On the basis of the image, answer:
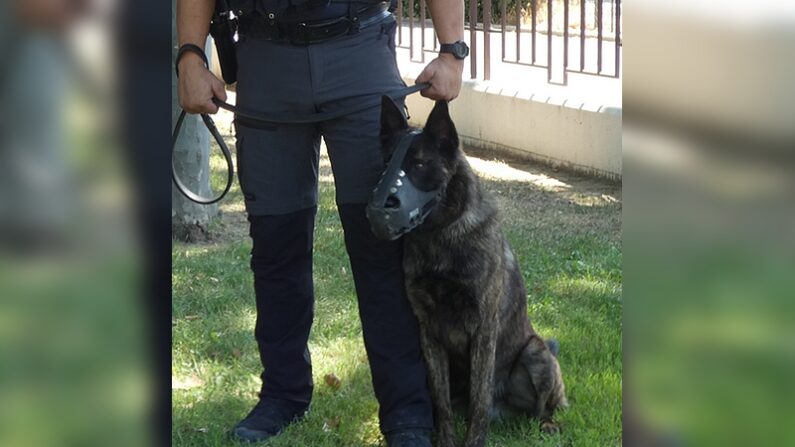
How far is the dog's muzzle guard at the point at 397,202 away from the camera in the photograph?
3.27 metres

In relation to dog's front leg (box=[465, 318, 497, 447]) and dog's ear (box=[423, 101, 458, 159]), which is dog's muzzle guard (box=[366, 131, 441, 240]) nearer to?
dog's ear (box=[423, 101, 458, 159])

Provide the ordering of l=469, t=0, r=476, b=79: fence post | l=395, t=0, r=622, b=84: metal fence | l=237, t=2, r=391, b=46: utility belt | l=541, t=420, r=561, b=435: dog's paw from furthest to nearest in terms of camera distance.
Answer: l=469, t=0, r=476, b=79: fence post < l=395, t=0, r=622, b=84: metal fence < l=541, t=420, r=561, b=435: dog's paw < l=237, t=2, r=391, b=46: utility belt

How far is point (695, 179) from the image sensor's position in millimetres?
990

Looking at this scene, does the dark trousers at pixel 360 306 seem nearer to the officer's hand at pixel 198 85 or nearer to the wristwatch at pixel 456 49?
the officer's hand at pixel 198 85

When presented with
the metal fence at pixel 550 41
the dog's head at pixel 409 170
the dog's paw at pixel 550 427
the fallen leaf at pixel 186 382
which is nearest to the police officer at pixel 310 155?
the dog's head at pixel 409 170

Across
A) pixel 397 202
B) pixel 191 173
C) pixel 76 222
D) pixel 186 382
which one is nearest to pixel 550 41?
pixel 191 173

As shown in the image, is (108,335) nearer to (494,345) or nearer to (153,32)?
(153,32)

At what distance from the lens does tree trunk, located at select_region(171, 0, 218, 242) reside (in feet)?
21.7

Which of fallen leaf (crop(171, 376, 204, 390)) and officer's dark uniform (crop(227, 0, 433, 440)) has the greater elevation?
officer's dark uniform (crop(227, 0, 433, 440))

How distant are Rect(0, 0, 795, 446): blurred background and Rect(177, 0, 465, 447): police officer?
243cm

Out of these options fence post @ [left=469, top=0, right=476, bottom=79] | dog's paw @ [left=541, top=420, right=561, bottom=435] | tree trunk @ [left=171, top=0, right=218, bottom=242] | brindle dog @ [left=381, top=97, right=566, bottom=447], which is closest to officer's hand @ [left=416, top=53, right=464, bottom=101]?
brindle dog @ [left=381, top=97, right=566, bottom=447]

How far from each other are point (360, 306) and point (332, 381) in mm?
774

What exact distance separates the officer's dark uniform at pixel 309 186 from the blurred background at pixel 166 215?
245 cm

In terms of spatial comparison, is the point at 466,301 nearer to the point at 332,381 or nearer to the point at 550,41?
the point at 332,381
